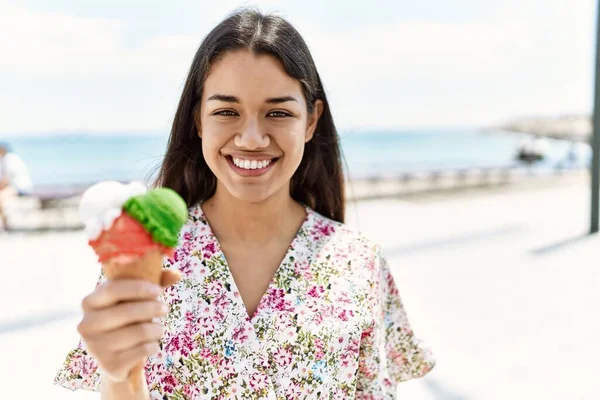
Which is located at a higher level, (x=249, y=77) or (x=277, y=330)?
(x=249, y=77)

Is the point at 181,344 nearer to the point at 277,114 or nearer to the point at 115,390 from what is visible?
the point at 115,390

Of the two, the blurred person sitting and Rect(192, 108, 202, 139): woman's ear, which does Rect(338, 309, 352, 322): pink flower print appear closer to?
Rect(192, 108, 202, 139): woman's ear

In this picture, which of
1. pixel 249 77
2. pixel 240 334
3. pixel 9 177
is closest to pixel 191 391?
pixel 240 334

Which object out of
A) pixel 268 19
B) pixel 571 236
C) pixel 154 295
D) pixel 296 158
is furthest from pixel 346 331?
pixel 571 236

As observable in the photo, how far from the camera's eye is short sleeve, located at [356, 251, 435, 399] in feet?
5.30

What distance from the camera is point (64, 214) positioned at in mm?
9531

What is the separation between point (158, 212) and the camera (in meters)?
0.99

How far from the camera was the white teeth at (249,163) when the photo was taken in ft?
4.71

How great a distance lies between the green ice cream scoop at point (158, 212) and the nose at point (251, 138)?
41 cm

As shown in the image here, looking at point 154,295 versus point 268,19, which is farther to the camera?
point 268,19

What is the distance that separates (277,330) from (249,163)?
389mm

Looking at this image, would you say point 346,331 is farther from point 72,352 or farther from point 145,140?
point 145,140

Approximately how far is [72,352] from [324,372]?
622mm

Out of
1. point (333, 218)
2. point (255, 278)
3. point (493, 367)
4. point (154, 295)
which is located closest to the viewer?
point (154, 295)
